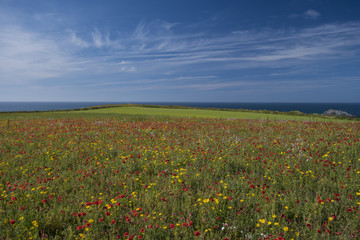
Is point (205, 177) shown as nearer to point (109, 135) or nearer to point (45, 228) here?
point (45, 228)

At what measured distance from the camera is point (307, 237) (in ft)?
11.1

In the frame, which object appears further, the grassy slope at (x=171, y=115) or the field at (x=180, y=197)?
the grassy slope at (x=171, y=115)

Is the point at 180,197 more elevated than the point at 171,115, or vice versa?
the point at 171,115

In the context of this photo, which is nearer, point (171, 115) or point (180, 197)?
point (180, 197)

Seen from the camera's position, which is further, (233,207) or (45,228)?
(233,207)

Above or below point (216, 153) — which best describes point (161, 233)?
below

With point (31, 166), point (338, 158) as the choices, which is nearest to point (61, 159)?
point (31, 166)

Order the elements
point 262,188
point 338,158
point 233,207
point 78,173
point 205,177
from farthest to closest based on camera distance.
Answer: point 338,158, point 78,173, point 205,177, point 262,188, point 233,207

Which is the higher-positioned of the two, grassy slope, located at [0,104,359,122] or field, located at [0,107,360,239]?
grassy slope, located at [0,104,359,122]

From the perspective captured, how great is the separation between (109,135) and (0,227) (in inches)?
338

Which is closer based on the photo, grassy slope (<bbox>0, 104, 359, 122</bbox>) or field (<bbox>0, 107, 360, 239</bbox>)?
field (<bbox>0, 107, 360, 239</bbox>)

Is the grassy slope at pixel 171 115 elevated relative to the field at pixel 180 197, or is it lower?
elevated

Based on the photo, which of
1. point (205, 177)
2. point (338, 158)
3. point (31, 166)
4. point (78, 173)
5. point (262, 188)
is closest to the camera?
point (262, 188)

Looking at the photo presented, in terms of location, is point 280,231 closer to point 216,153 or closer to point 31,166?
point 216,153
